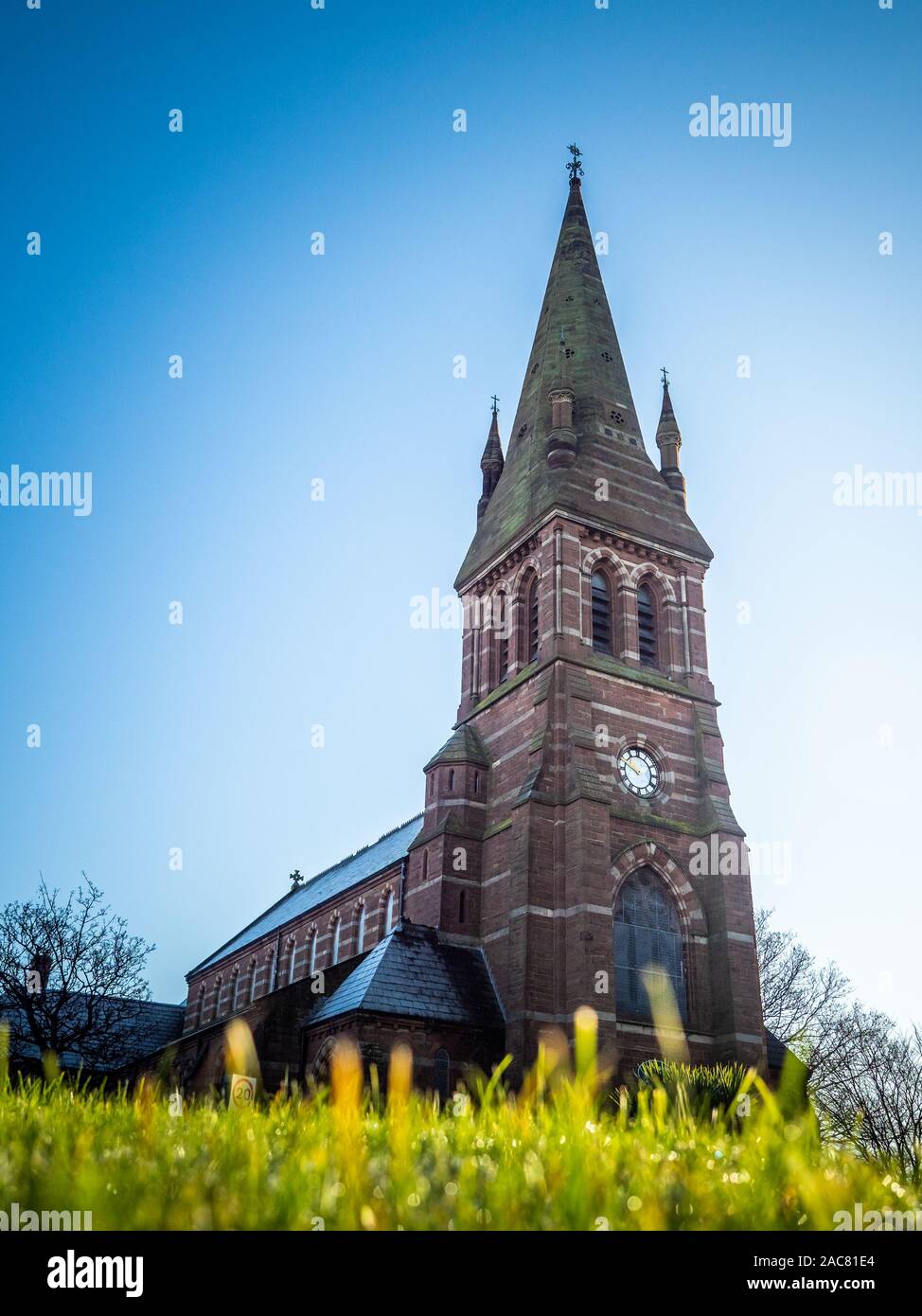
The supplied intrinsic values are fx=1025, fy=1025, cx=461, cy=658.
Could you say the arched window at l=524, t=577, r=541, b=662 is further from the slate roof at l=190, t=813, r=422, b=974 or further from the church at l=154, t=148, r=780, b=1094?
the slate roof at l=190, t=813, r=422, b=974

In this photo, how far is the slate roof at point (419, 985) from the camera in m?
26.4

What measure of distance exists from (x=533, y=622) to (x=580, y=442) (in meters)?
7.56

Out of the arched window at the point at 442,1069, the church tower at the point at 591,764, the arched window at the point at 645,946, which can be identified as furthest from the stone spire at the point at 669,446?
the arched window at the point at 442,1069

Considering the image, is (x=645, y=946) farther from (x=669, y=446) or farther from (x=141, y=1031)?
(x=141, y=1031)

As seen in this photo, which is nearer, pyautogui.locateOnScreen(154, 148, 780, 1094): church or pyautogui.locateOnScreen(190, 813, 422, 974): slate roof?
pyautogui.locateOnScreen(154, 148, 780, 1094): church

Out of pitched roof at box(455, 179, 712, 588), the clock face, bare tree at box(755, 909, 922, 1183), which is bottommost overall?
bare tree at box(755, 909, 922, 1183)

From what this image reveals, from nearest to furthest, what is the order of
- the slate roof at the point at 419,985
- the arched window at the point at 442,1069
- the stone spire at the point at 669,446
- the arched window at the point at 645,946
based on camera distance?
the arched window at the point at 442,1069 → the slate roof at the point at 419,985 → the arched window at the point at 645,946 → the stone spire at the point at 669,446

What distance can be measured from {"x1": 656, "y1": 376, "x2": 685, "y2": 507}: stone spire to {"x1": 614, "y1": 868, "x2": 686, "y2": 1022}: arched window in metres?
15.9

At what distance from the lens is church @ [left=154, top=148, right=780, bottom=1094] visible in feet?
88.6

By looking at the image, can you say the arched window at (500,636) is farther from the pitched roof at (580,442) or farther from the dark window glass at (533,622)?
the pitched roof at (580,442)

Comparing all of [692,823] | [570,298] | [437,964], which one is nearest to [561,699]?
[692,823]

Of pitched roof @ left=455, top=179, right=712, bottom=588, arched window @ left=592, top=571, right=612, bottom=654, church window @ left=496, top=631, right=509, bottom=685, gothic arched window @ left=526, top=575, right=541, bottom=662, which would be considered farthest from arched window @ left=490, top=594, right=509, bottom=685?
arched window @ left=592, top=571, right=612, bottom=654

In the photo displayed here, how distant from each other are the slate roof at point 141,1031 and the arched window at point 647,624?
1008 inches

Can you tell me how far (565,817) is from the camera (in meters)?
29.1
